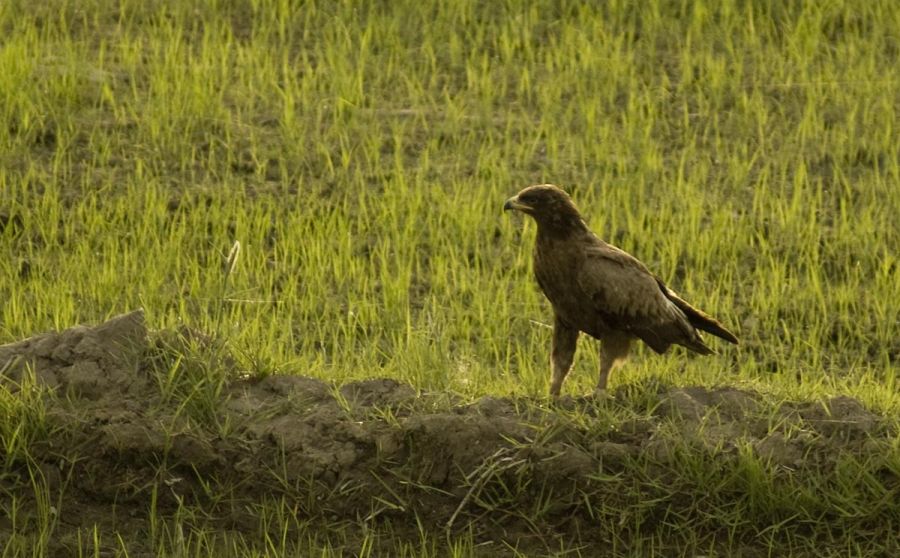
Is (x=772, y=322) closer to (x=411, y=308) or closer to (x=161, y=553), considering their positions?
(x=411, y=308)

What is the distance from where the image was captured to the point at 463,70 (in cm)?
1056

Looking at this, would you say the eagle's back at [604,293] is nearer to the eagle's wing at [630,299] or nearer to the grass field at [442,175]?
the eagle's wing at [630,299]

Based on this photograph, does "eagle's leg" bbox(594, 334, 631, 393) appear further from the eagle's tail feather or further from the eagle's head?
the eagle's head

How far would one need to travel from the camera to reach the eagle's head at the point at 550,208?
6.50 metres

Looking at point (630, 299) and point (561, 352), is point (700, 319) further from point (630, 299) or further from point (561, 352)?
point (561, 352)

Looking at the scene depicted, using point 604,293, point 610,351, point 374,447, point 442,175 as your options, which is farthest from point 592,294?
point 442,175

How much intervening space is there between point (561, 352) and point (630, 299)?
35 cm

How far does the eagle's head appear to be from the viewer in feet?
21.3

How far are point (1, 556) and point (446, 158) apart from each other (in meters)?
4.19

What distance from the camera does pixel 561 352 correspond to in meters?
6.54

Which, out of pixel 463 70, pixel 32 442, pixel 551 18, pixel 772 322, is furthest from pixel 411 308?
pixel 551 18

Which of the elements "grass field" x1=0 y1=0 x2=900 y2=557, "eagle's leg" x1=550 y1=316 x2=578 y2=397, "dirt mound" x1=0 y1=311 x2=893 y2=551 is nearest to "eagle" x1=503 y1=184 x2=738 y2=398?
"eagle's leg" x1=550 y1=316 x2=578 y2=397

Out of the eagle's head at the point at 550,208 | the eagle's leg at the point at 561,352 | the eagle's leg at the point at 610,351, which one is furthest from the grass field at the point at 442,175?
the eagle's head at the point at 550,208

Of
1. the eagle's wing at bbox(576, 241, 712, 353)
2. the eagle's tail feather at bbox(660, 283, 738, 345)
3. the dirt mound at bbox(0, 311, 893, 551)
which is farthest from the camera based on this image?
the eagle's tail feather at bbox(660, 283, 738, 345)
